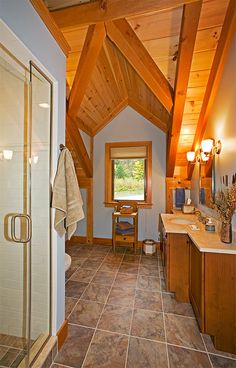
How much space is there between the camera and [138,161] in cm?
386

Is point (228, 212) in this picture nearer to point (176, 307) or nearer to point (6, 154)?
point (176, 307)

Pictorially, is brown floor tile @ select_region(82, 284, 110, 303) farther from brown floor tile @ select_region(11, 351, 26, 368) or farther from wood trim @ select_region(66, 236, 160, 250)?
wood trim @ select_region(66, 236, 160, 250)

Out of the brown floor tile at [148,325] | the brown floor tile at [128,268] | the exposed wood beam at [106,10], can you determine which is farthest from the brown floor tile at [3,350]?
the exposed wood beam at [106,10]

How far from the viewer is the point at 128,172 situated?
3922 millimetres

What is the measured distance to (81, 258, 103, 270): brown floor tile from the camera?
287cm

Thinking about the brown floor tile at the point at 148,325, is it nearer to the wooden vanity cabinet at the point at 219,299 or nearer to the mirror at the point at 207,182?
the wooden vanity cabinet at the point at 219,299

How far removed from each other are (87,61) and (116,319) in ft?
8.77

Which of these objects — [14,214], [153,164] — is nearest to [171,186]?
[153,164]

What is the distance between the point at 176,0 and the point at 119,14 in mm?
449

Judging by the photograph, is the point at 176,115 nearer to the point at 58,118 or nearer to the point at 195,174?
the point at 195,174

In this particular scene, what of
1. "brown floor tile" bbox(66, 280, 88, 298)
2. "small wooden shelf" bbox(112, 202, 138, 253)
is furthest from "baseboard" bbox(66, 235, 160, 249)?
"brown floor tile" bbox(66, 280, 88, 298)

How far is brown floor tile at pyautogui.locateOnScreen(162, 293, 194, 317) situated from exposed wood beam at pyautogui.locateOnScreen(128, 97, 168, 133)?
2854 millimetres

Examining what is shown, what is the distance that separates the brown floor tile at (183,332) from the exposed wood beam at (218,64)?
93.9 inches

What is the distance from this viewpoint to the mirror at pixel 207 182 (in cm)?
236
